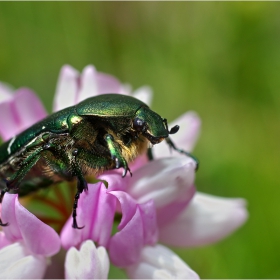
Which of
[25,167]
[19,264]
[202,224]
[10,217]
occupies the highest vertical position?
[25,167]

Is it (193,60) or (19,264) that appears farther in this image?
(193,60)

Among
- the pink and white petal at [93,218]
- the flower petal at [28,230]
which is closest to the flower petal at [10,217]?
the flower petal at [28,230]

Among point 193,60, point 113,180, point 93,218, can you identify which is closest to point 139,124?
point 113,180

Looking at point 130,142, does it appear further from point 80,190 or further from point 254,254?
point 254,254

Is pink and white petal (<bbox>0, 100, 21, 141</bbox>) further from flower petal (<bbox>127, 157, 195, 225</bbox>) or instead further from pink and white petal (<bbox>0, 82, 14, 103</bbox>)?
flower petal (<bbox>127, 157, 195, 225</bbox>)

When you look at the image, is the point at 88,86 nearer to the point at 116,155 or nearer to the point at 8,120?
the point at 8,120

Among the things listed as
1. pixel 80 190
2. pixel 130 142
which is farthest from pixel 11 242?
pixel 130 142

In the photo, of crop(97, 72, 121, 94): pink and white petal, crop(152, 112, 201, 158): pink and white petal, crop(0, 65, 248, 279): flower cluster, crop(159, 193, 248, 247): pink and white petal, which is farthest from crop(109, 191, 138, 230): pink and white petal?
crop(97, 72, 121, 94): pink and white petal
